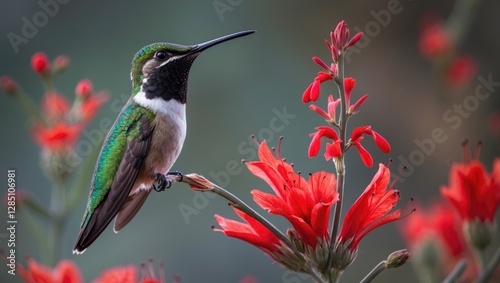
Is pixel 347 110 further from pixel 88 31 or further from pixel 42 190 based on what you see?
pixel 88 31

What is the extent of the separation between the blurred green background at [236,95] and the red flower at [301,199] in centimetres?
207

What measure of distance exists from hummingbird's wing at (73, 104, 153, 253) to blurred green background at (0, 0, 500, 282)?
4.84 feet

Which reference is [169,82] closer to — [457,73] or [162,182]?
[162,182]

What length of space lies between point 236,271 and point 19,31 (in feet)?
5.58

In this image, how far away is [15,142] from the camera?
13.3 feet

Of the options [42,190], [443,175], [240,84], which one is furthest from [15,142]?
[443,175]

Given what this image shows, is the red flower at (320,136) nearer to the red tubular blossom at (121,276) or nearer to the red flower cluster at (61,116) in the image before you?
the red tubular blossom at (121,276)

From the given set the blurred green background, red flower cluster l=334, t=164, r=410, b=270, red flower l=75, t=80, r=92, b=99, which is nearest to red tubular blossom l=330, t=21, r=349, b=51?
red flower cluster l=334, t=164, r=410, b=270

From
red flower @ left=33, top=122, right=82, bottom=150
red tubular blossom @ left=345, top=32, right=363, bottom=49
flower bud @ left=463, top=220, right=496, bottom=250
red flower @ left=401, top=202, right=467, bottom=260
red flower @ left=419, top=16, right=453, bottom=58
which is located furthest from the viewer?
red flower @ left=419, top=16, right=453, bottom=58

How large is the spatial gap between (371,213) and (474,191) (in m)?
0.39

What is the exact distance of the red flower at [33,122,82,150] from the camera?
219cm

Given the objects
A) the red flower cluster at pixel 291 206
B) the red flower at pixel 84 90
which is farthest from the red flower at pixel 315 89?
the red flower at pixel 84 90

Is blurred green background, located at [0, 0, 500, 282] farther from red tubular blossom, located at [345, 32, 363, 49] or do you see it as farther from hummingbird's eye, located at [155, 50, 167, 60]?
red tubular blossom, located at [345, 32, 363, 49]

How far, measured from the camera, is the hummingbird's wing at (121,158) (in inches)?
70.4
